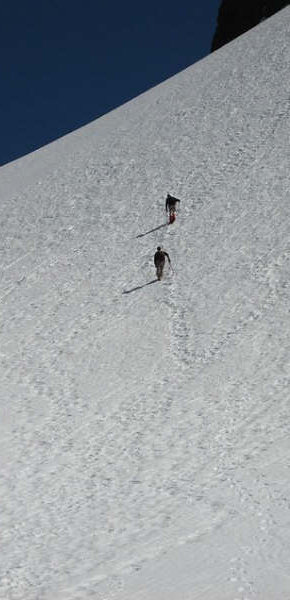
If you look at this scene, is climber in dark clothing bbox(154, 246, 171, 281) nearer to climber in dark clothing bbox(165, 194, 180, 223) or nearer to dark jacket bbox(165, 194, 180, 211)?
climber in dark clothing bbox(165, 194, 180, 223)

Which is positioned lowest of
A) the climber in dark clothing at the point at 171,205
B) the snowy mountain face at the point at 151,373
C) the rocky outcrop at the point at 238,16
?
the snowy mountain face at the point at 151,373

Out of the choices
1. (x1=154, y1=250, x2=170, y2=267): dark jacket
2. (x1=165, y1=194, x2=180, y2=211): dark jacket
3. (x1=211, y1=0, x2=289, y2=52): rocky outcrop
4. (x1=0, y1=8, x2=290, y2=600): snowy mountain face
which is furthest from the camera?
(x1=211, y1=0, x2=289, y2=52): rocky outcrop

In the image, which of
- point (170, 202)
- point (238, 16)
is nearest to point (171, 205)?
point (170, 202)

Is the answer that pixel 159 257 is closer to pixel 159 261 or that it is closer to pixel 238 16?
pixel 159 261

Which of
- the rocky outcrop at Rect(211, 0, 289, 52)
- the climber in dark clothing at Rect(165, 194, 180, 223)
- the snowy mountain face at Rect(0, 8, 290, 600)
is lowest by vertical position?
the snowy mountain face at Rect(0, 8, 290, 600)

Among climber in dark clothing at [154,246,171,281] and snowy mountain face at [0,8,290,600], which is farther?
climber in dark clothing at [154,246,171,281]

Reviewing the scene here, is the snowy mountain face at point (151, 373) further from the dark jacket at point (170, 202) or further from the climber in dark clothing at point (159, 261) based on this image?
the dark jacket at point (170, 202)

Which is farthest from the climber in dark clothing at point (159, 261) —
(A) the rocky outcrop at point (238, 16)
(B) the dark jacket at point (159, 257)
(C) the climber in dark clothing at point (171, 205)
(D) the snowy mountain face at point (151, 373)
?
(A) the rocky outcrop at point (238, 16)

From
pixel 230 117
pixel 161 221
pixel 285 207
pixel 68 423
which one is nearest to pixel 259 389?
pixel 68 423

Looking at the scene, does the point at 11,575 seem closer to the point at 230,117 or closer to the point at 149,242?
the point at 149,242

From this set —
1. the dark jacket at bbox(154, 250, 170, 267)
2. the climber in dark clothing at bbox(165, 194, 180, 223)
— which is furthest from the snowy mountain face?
the dark jacket at bbox(154, 250, 170, 267)
